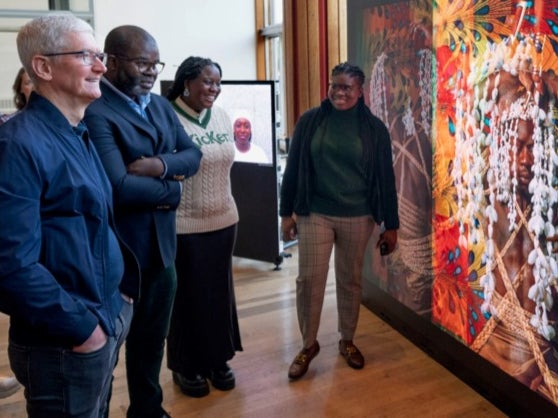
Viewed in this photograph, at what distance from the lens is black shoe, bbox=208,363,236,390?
2832 millimetres

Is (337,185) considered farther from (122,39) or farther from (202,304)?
(122,39)

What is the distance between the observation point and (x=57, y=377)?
1.44 meters

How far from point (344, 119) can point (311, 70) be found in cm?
222

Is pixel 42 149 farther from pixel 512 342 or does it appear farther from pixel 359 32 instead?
pixel 359 32

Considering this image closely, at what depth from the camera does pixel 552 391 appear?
91.4 inches

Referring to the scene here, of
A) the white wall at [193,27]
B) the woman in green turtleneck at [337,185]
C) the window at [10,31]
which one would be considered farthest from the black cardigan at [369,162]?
the window at [10,31]

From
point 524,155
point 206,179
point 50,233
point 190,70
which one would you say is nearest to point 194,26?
point 190,70

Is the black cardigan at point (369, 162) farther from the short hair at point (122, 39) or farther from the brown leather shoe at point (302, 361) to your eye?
the short hair at point (122, 39)

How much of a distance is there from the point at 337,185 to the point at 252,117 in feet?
6.23

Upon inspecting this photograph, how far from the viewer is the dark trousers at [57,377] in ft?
4.70

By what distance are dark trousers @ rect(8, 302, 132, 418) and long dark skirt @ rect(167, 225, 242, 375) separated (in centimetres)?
109

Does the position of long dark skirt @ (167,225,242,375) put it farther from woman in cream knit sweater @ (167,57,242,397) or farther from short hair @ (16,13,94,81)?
short hair @ (16,13,94,81)

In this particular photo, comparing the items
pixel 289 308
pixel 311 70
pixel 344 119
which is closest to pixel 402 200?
pixel 344 119

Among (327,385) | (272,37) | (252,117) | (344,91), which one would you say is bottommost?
(327,385)
